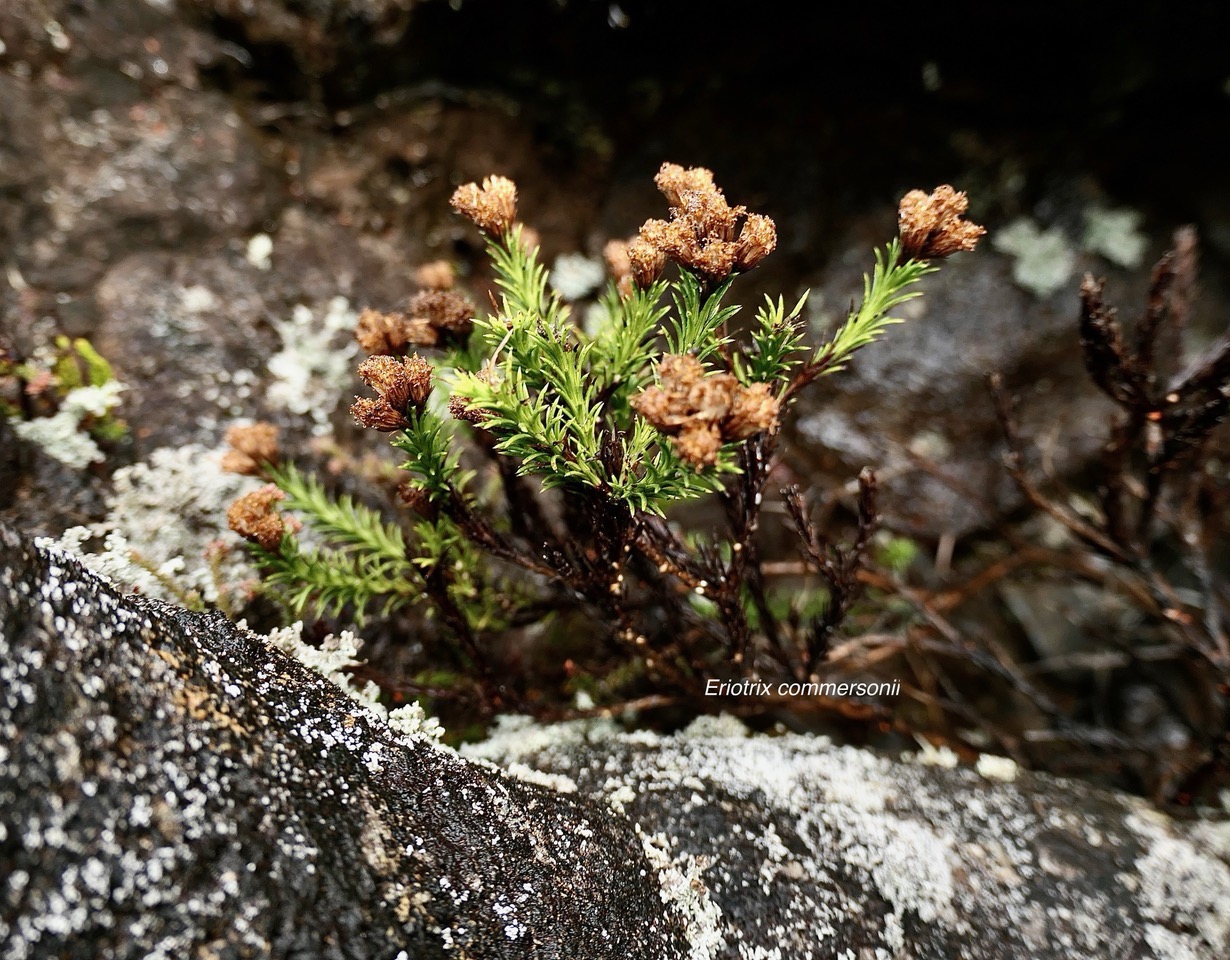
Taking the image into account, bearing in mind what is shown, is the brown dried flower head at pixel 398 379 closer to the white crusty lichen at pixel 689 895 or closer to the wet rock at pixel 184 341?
the white crusty lichen at pixel 689 895

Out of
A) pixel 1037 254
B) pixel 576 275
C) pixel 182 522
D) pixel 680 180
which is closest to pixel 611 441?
pixel 680 180

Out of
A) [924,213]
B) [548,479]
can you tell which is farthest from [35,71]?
[924,213]

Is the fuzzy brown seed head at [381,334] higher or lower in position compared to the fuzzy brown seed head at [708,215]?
lower

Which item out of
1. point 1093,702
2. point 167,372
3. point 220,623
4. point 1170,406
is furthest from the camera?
point 1093,702

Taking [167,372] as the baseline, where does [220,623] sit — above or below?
below

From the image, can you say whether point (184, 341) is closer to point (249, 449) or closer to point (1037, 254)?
point (249, 449)

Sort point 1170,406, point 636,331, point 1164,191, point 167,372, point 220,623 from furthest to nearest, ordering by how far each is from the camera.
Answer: point 1164,191
point 167,372
point 1170,406
point 636,331
point 220,623

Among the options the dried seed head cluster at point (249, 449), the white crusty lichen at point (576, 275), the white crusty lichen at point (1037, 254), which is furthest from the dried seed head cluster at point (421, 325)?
the white crusty lichen at point (1037, 254)

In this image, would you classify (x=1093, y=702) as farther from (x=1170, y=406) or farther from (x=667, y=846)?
(x=667, y=846)
